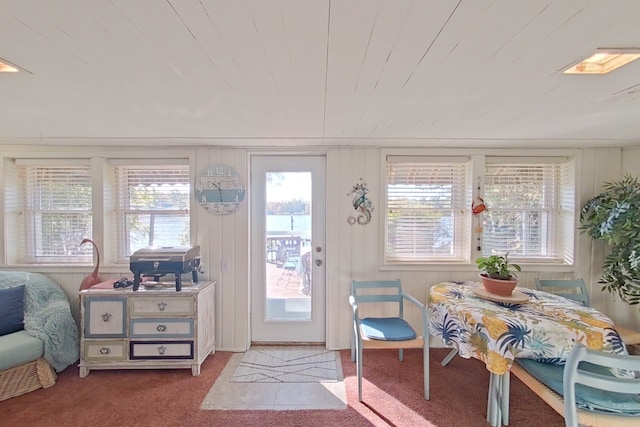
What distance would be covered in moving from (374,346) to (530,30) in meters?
2.06

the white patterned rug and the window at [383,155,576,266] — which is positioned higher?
the window at [383,155,576,266]

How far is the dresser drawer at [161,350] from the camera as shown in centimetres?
242

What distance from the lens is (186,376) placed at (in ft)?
7.91

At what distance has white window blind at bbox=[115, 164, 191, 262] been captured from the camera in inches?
115

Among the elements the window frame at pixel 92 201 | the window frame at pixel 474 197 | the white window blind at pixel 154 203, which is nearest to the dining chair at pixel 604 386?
the window frame at pixel 474 197

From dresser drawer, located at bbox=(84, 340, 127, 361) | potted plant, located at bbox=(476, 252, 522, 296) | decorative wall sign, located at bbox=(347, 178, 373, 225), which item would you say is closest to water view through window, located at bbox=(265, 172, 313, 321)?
decorative wall sign, located at bbox=(347, 178, 373, 225)

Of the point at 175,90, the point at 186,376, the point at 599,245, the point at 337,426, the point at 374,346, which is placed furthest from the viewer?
the point at 599,245

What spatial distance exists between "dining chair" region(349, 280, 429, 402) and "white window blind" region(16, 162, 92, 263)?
2776 mm

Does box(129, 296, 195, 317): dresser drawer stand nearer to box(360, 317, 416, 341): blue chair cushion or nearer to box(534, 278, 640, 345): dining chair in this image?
box(360, 317, 416, 341): blue chair cushion

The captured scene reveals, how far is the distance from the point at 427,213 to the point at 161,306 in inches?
104

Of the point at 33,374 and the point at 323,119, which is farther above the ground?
the point at 323,119

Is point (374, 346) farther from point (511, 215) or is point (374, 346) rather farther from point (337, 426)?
point (511, 215)

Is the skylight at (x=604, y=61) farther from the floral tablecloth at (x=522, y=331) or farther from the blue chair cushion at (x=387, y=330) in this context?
the blue chair cushion at (x=387, y=330)

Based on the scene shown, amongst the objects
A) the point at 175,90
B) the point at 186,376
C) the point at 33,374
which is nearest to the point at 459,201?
the point at 175,90
